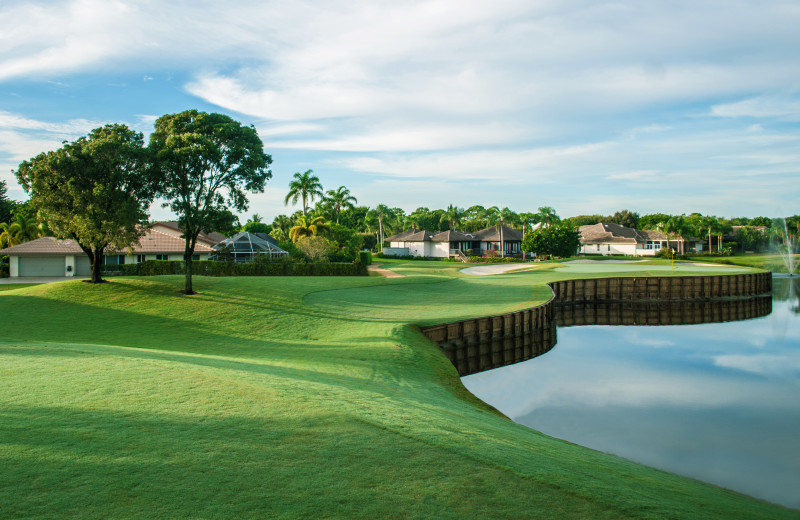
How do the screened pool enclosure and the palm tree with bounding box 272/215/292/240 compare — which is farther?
the palm tree with bounding box 272/215/292/240

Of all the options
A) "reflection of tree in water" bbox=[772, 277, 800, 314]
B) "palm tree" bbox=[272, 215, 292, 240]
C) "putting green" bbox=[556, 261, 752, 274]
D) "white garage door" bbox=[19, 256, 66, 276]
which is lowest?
"reflection of tree in water" bbox=[772, 277, 800, 314]

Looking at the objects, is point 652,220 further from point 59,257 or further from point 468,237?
point 59,257

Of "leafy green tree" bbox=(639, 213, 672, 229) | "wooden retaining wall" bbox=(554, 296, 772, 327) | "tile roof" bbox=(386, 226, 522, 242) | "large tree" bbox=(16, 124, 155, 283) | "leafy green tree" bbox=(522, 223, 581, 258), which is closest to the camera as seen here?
"large tree" bbox=(16, 124, 155, 283)

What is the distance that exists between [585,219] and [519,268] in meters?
91.4

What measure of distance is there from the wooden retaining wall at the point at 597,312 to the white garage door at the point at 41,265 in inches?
1822

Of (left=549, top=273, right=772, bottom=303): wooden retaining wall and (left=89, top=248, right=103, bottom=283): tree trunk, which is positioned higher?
(left=89, top=248, right=103, bottom=283): tree trunk

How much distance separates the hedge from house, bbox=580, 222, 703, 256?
230ft

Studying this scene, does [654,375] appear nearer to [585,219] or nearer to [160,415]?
[160,415]

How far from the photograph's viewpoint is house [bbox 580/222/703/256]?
339ft

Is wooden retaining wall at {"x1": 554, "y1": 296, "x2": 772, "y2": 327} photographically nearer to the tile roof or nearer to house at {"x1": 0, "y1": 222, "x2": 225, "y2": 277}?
house at {"x1": 0, "y1": 222, "x2": 225, "y2": 277}

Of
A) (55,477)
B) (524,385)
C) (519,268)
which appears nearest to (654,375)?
(524,385)

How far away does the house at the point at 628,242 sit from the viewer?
103 meters

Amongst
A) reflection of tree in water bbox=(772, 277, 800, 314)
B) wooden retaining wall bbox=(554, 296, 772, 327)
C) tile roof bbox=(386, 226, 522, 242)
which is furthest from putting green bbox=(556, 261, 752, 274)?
tile roof bbox=(386, 226, 522, 242)

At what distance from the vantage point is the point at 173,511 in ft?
15.6
